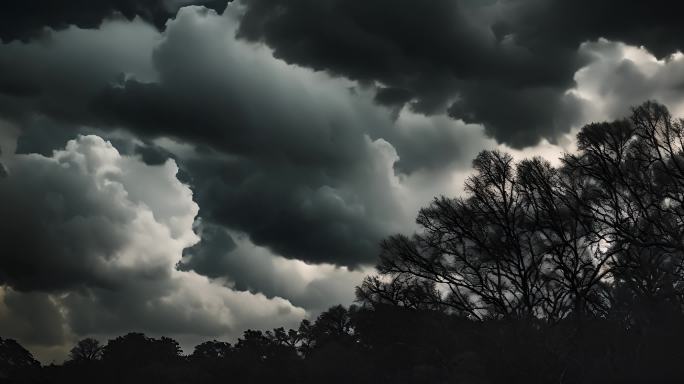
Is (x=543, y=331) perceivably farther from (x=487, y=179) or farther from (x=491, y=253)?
(x=487, y=179)

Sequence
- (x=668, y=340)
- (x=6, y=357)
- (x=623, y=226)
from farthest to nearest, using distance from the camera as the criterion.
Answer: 1. (x=6, y=357)
2. (x=623, y=226)
3. (x=668, y=340)

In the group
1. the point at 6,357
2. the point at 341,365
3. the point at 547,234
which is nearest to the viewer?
the point at 547,234

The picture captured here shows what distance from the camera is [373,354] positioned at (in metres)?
62.5

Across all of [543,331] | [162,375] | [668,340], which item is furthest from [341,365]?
[668,340]

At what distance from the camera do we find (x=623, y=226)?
25.0 m

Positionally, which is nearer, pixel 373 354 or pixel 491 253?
pixel 491 253

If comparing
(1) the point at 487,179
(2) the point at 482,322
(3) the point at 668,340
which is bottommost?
(3) the point at 668,340

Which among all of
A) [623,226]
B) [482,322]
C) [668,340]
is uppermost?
[623,226]

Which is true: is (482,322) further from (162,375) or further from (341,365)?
(162,375)

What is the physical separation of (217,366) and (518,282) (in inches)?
1824

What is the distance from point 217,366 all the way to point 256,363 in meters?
4.42

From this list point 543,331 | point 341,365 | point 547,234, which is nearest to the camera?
point 543,331

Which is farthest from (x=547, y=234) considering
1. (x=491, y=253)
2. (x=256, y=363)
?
(x=256, y=363)

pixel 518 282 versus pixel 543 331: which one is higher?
pixel 518 282
